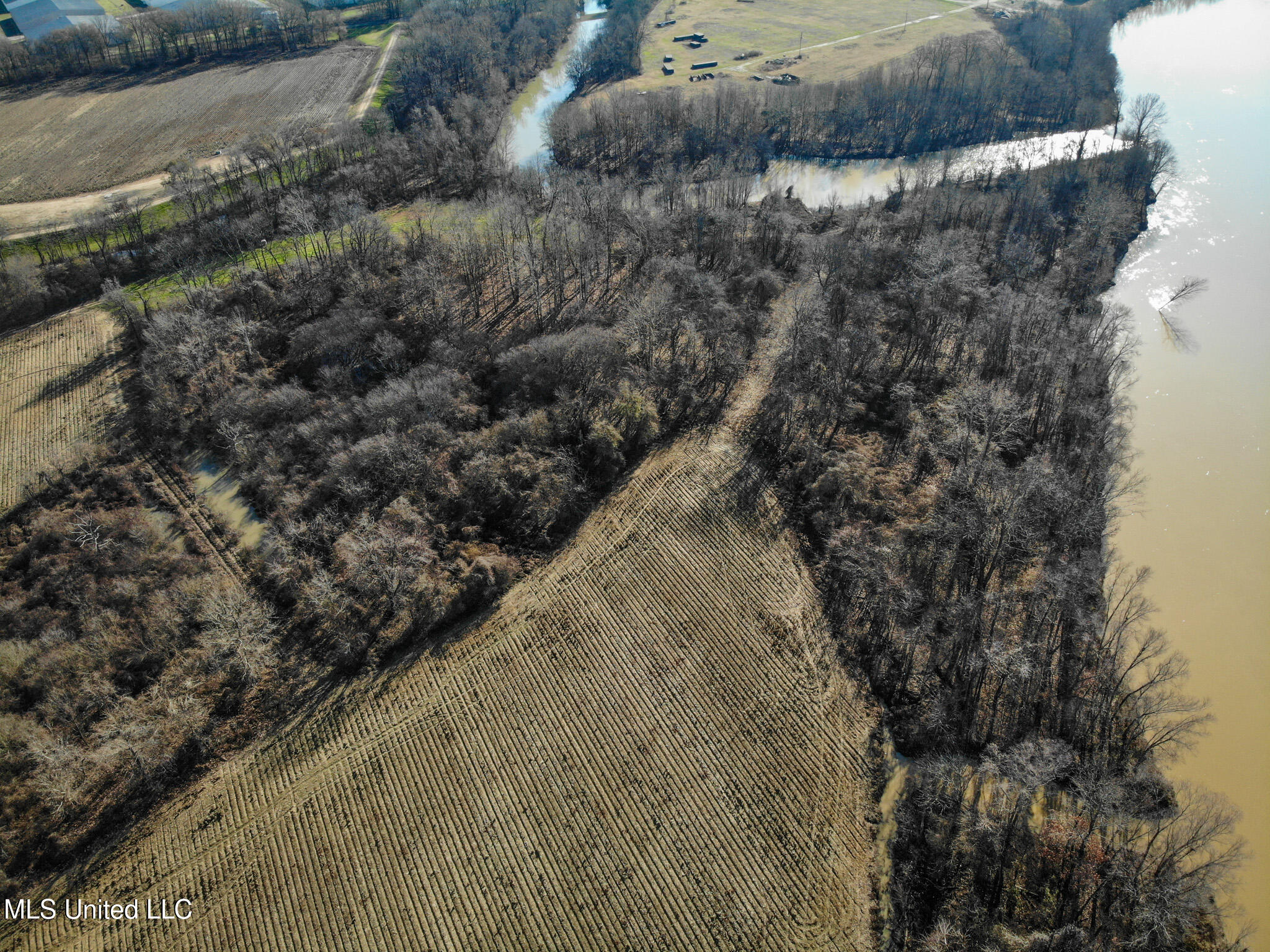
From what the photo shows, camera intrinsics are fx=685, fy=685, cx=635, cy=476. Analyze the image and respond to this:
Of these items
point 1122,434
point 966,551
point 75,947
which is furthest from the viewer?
point 1122,434

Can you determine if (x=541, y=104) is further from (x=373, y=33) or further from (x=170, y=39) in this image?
(x=170, y=39)

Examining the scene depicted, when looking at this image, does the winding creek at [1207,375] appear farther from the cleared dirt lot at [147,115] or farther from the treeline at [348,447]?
the treeline at [348,447]

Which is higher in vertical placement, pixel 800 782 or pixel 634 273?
pixel 634 273

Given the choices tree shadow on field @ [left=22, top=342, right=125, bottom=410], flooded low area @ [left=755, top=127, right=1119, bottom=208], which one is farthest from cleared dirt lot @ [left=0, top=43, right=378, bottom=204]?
flooded low area @ [left=755, top=127, right=1119, bottom=208]

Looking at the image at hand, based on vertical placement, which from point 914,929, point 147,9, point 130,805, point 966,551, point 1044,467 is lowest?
point 914,929

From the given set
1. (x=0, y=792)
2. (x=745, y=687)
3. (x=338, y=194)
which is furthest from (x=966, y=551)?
(x=338, y=194)

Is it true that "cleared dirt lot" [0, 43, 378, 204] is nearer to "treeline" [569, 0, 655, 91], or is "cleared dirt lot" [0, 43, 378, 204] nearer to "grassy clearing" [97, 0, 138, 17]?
"grassy clearing" [97, 0, 138, 17]

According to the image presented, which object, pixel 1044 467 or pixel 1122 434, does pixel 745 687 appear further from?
pixel 1122 434
